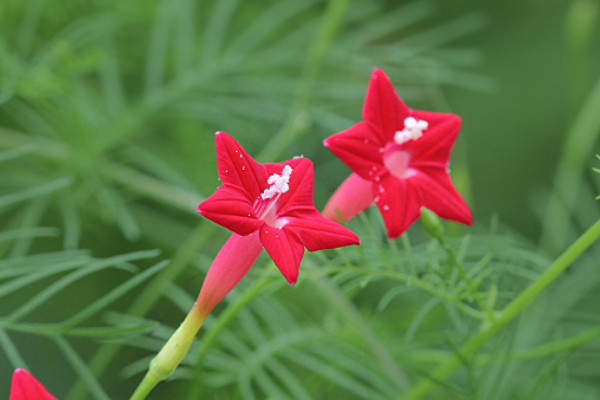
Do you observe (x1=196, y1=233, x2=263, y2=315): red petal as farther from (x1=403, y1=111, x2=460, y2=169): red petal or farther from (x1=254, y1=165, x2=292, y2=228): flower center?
(x1=403, y1=111, x2=460, y2=169): red petal

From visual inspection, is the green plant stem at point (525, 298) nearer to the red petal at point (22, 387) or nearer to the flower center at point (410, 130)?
the flower center at point (410, 130)

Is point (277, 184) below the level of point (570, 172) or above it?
above

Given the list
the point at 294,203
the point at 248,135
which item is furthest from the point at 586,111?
the point at 294,203

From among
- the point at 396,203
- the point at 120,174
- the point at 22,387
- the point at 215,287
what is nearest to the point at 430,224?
the point at 396,203

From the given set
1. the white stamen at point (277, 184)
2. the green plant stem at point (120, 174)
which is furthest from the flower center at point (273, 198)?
the green plant stem at point (120, 174)

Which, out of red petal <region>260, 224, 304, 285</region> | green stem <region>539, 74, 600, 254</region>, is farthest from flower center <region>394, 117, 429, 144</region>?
green stem <region>539, 74, 600, 254</region>

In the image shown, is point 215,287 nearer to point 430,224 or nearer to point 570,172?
point 430,224
